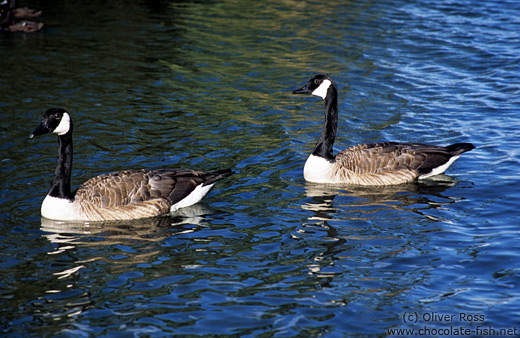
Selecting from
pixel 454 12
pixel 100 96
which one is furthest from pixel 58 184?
pixel 454 12

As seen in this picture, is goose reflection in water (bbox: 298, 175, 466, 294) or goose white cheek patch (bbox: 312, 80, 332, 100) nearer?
goose reflection in water (bbox: 298, 175, 466, 294)

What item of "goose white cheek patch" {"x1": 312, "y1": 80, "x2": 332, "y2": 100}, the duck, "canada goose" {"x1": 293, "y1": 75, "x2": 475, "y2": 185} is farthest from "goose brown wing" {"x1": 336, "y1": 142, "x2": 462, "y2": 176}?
the duck

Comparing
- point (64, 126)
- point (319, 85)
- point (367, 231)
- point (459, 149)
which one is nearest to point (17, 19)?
point (64, 126)

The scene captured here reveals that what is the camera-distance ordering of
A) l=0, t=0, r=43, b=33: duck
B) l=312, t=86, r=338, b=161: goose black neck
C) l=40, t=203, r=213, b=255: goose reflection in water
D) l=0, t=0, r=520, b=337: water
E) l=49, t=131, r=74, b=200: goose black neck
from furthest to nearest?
l=0, t=0, r=43, b=33: duck, l=312, t=86, r=338, b=161: goose black neck, l=49, t=131, r=74, b=200: goose black neck, l=40, t=203, r=213, b=255: goose reflection in water, l=0, t=0, r=520, b=337: water

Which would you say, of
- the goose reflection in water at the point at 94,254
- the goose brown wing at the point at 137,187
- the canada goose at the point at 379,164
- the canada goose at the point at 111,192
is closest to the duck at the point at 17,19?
the canada goose at the point at 111,192

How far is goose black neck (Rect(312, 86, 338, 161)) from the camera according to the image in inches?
550

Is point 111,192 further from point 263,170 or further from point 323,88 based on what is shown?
point 323,88

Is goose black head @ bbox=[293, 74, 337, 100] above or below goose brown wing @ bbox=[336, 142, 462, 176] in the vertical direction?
above

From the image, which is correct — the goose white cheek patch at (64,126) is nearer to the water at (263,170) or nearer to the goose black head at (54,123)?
the goose black head at (54,123)

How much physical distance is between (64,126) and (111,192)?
56.5 inches

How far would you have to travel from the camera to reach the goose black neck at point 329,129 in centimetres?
1396

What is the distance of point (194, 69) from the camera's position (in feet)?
68.0

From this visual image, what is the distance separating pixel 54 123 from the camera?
11.8 m

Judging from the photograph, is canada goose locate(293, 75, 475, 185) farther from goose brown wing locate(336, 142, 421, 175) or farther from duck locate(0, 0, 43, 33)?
duck locate(0, 0, 43, 33)
